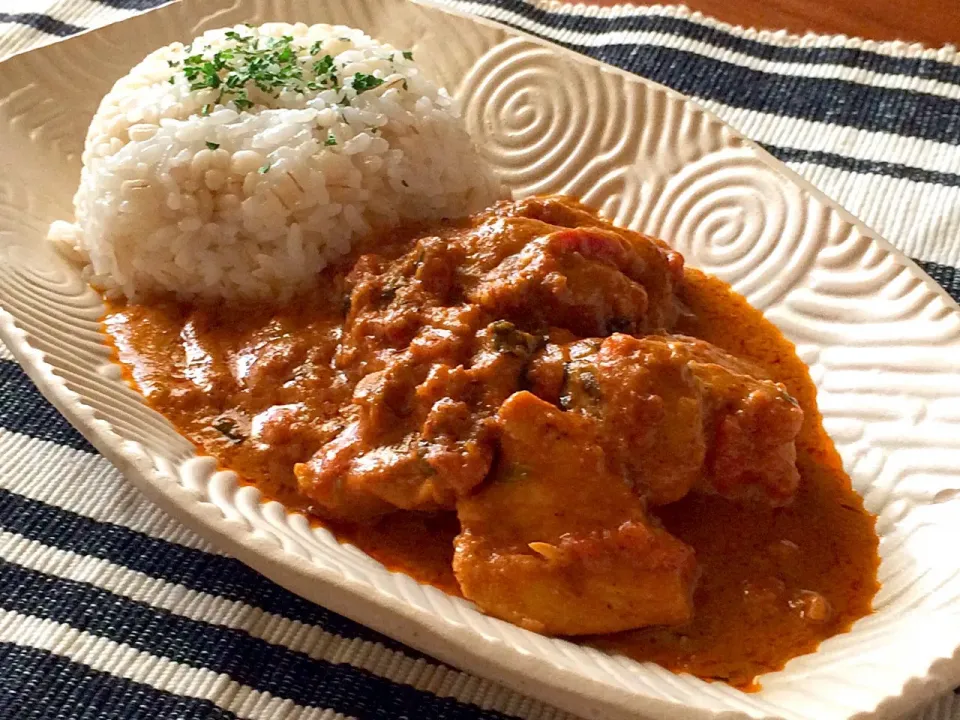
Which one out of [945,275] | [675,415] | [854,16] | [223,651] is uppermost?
[854,16]

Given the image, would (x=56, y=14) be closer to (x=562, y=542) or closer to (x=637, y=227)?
(x=637, y=227)

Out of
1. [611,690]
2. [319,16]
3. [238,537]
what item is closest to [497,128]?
[319,16]

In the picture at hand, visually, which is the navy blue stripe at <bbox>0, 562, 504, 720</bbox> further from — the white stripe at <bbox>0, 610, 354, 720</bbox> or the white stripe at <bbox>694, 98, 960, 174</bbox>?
the white stripe at <bbox>694, 98, 960, 174</bbox>

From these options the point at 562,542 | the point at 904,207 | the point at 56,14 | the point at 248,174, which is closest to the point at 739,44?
the point at 904,207

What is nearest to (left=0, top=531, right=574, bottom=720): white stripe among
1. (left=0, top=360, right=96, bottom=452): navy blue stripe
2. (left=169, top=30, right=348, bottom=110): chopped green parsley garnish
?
(left=0, top=360, right=96, bottom=452): navy blue stripe

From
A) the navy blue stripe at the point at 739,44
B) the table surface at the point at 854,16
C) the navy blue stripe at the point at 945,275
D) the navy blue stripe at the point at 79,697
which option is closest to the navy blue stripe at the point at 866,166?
the navy blue stripe at the point at 945,275
